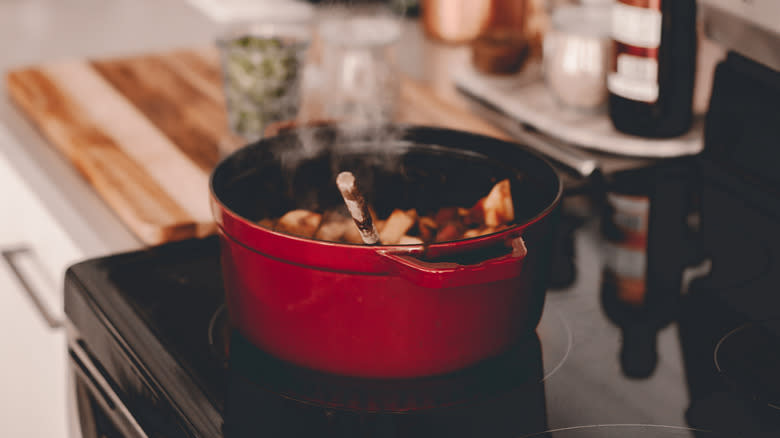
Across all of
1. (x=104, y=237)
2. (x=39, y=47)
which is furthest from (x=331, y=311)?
(x=39, y=47)

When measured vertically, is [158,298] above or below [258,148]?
below

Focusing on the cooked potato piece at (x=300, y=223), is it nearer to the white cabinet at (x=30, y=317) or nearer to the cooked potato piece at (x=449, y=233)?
the cooked potato piece at (x=449, y=233)

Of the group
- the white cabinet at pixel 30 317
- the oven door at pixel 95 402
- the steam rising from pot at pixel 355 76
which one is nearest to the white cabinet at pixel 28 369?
the white cabinet at pixel 30 317

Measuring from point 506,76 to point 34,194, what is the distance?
0.72 m

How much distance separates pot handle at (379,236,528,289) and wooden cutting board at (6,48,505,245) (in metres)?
0.47

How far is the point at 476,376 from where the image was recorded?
2.22 ft

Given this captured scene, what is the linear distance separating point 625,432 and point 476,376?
117 mm

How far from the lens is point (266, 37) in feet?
4.42

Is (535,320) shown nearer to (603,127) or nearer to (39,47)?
(603,127)

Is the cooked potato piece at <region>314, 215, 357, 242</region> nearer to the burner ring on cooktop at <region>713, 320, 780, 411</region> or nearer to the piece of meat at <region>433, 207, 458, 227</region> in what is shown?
the piece of meat at <region>433, 207, 458, 227</region>

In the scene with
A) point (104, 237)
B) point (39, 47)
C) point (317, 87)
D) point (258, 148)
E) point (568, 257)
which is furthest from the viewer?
point (39, 47)

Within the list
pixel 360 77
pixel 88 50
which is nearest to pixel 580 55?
pixel 360 77

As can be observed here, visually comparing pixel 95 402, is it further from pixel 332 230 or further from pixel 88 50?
pixel 88 50

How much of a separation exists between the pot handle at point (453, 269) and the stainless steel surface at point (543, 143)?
484 mm
